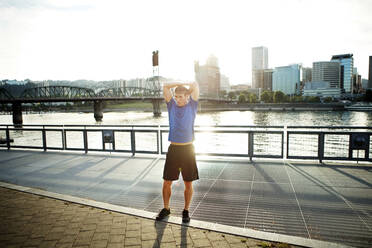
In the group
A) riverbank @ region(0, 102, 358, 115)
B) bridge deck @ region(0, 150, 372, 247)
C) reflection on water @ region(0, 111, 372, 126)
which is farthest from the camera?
riverbank @ region(0, 102, 358, 115)

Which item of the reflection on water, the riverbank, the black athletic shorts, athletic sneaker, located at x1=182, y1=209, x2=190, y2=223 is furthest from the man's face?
the riverbank

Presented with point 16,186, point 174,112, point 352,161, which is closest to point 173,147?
point 174,112

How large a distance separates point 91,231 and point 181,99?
2.18 meters

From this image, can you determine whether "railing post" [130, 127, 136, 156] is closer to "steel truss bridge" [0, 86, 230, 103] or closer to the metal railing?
the metal railing

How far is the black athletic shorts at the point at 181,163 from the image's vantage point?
3961mm

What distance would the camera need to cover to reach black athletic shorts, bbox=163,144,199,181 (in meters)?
3.96

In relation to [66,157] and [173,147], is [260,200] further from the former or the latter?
[66,157]

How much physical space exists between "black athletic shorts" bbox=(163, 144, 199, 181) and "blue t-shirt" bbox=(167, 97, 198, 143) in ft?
0.40

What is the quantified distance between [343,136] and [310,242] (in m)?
4.92

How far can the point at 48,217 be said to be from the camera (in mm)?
4168

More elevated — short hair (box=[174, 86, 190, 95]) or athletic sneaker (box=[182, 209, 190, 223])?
short hair (box=[174, 86, 190, 95])

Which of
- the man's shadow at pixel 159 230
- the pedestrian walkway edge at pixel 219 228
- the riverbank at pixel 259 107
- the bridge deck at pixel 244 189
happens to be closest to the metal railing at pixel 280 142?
the bridge deck at pixel 244 189

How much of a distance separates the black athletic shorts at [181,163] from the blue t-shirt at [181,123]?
12 cm

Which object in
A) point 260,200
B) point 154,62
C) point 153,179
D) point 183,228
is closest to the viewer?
point 183,228
